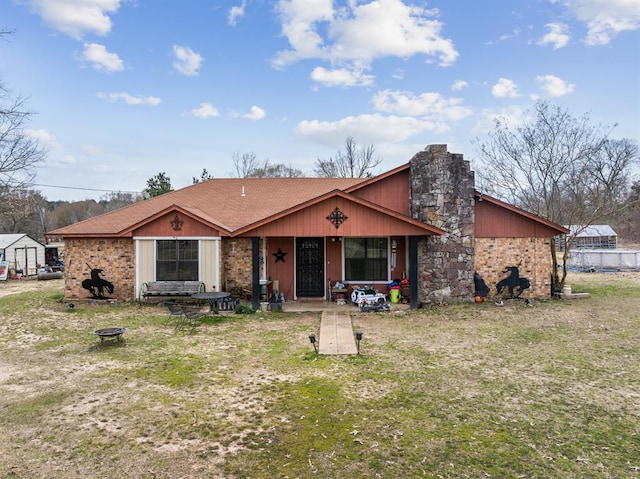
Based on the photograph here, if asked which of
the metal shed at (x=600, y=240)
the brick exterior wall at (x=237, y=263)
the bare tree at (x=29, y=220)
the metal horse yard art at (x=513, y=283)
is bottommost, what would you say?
the metal horse yard art at (x=513, y=283)

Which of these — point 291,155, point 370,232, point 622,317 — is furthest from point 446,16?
point 291,155

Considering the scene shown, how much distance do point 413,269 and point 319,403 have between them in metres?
7.48

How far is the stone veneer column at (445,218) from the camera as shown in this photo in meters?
13.2

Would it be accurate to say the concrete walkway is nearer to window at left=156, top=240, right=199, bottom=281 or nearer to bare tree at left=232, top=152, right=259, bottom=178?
window at left=156, top=240, right=199, bottom=281

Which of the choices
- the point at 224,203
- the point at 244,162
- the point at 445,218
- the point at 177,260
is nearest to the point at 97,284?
the point at 177,260

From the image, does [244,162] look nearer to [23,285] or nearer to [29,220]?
[23,285]

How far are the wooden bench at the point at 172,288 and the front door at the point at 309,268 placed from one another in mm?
3478

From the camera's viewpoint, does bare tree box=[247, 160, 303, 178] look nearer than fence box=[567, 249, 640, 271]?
No

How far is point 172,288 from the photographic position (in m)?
13.3

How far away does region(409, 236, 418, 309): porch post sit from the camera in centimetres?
1246

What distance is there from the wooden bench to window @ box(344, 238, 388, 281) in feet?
17.3

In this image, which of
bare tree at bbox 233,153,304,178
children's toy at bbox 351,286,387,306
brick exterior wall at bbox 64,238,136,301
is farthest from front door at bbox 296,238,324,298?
bare tree at bbox 233,153,304,178

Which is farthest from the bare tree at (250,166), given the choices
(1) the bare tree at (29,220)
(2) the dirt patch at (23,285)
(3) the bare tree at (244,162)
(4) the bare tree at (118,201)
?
(4) the bare tree at (118,201)

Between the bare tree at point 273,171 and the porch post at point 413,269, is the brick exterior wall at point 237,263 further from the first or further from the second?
the bare tree at point 273,171
